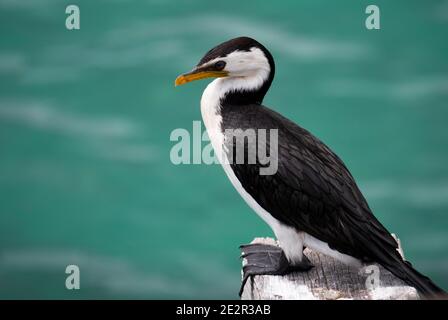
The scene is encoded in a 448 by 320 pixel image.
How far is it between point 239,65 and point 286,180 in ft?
2.57

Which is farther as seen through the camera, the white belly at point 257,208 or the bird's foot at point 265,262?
the bird's foot at point 265,262

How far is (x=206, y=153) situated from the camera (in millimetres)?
5668

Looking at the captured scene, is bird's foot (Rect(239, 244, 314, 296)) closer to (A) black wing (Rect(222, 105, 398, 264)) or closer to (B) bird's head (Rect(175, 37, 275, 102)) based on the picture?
(A) black wing (Rect(222, 105, 398, 264))

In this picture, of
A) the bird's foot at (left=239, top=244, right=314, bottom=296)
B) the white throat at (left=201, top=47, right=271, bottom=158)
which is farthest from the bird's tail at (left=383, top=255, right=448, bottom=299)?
the white throat at (left=201, top=47, right=271, bottom=158)

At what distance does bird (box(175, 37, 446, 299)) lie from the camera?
5078 millimetres

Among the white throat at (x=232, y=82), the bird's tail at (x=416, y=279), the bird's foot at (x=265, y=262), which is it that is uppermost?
the white throat at (x=232, y=82)

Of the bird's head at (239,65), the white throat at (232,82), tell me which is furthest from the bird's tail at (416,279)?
the bird's head at (239,65)

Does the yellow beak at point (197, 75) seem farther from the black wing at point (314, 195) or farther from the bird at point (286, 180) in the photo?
the black wing at point (314, 195)

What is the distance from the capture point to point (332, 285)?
5.18 metres

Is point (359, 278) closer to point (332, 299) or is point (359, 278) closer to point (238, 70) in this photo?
point (332, 299)

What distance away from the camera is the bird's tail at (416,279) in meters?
4.85

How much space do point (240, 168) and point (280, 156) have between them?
0.26 meters

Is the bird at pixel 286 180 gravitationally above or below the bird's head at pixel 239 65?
below
